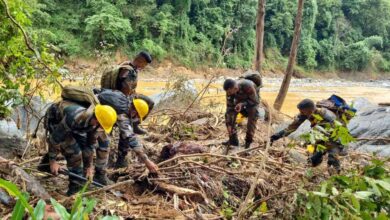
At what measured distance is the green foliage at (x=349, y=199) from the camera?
303cm

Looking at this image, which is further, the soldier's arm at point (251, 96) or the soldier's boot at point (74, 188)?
the soldier's arm at point (251, 96)

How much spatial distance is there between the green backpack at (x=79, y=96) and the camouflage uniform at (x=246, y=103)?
2716mm

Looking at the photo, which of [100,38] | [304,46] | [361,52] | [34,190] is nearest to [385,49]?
[361,52]

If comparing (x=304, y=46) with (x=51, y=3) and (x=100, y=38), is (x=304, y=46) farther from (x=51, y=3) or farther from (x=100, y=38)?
(x=51, y=3)

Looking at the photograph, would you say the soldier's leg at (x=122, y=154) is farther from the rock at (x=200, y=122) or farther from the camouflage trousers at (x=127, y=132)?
the rock at (x=200, y=122)

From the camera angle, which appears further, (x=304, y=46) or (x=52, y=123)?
(x=304, y=46)

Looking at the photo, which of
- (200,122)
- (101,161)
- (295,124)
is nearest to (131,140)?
(101,161)

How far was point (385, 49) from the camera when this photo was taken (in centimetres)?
4575

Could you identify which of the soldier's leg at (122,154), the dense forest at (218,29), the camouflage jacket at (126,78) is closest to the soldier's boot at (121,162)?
the soldier's leg at (122,154)

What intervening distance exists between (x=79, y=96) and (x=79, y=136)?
40 cm

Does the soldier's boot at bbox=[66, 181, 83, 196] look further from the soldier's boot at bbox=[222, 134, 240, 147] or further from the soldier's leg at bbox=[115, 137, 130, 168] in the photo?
the soldier's boot at bbox=[222, 134, 240, 147]

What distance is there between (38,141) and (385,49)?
4632cm

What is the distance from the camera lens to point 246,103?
646 cm

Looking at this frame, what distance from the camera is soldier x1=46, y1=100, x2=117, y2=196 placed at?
3826 mm
